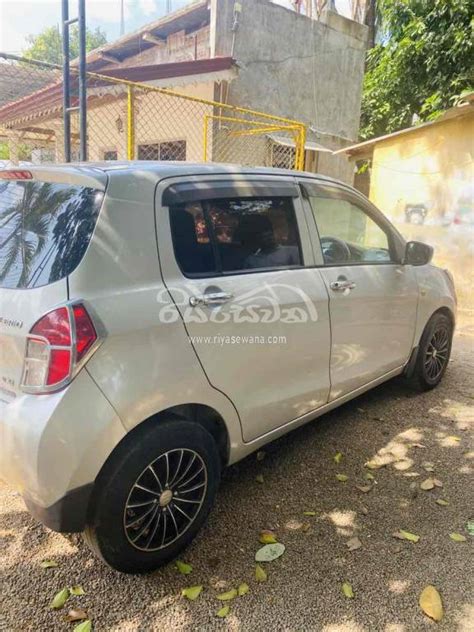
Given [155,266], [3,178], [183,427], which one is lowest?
[183,427]

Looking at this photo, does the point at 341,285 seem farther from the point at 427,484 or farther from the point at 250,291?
the point at 427,484

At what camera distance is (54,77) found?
22.2 ft

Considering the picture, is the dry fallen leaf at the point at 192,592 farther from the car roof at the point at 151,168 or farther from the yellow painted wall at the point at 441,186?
the yellow painted wall at the point at 441,186

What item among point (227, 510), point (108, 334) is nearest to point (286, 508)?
point (227, 510)

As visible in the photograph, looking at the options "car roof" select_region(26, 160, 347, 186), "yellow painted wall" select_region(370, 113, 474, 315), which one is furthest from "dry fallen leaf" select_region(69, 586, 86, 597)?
"yellow painted wall" select_region(370, 113, 474, 315)

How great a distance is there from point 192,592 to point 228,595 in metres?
0.16

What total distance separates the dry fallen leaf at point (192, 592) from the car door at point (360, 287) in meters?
1.48

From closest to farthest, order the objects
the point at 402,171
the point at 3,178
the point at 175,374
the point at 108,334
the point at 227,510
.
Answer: the point at 108,334 → the point at 175,374 → the point at 3,178 → the point at 227,510 → the point at 402,171

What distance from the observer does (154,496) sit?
2.21m

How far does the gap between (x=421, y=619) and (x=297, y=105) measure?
28.2 feet

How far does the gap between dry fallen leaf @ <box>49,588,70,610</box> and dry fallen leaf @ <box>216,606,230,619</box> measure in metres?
0.65

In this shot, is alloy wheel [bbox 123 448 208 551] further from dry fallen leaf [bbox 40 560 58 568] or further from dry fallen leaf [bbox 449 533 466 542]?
dry fallen leaf [bbox 449 533 466 542]

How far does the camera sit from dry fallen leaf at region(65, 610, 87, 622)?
2.00 meters

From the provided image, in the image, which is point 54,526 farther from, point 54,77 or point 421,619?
point 54,77
